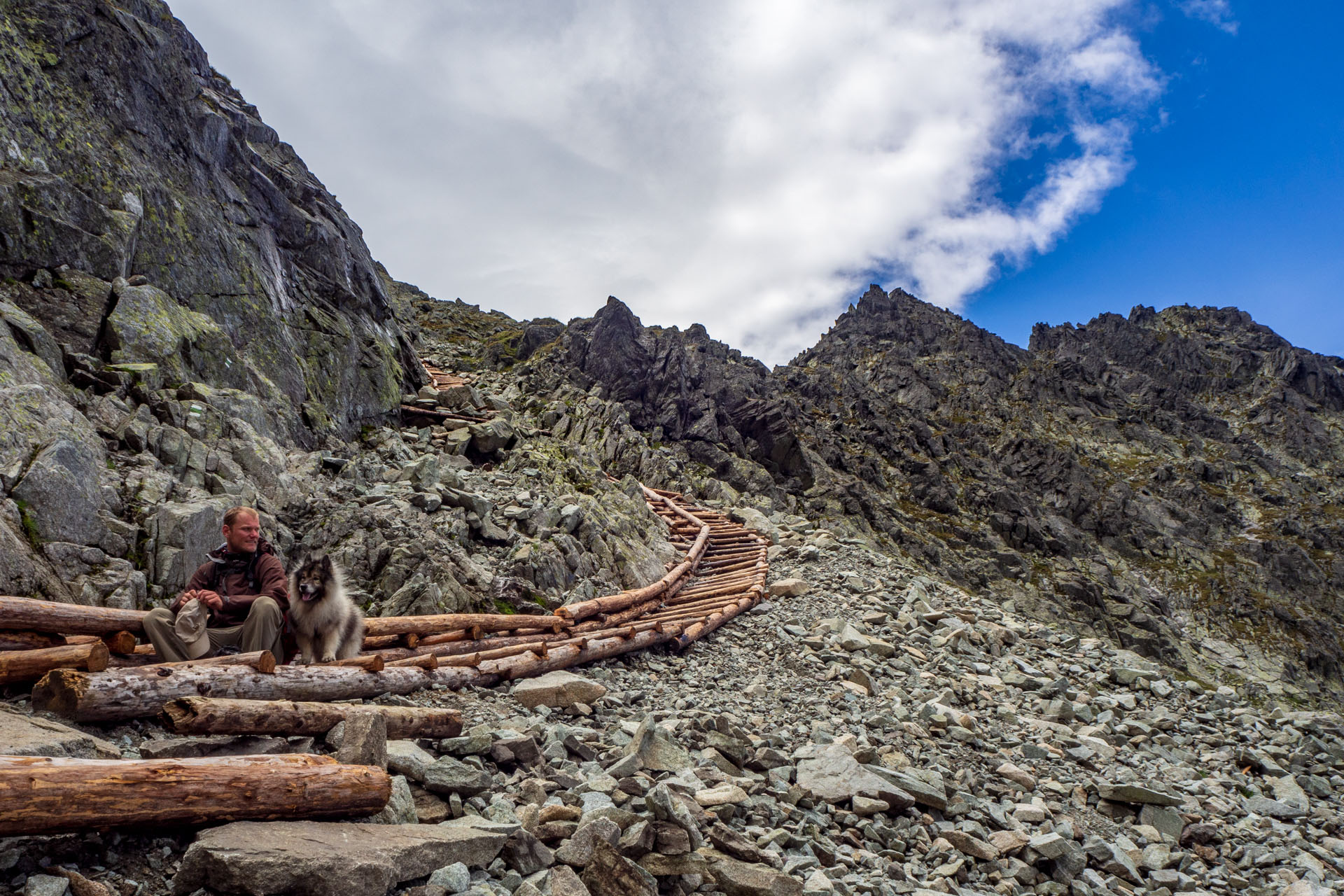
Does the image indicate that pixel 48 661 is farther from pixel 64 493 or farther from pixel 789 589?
pixel 789 589

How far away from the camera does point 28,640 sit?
5703 millimetres

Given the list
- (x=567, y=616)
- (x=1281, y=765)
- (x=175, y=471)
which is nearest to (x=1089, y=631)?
(x=1281, y=765)

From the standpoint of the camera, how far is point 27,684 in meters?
5.25

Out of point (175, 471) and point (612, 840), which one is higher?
point (175, 471)

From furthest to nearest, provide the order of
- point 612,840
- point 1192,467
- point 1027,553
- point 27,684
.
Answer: point 1192,467 → point 1027,553 → point 27,684 → point 612,840

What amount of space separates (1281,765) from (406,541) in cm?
1526

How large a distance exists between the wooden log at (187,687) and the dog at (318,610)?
0.45 metres

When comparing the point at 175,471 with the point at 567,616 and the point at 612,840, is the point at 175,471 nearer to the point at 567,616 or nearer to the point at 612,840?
the point at 567,616

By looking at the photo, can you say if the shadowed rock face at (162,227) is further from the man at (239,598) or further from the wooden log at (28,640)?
the wooden log at (28,640)

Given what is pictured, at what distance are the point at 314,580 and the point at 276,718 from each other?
2.11 meters

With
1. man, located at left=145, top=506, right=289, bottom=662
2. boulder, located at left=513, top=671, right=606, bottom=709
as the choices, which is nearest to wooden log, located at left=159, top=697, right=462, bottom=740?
man, located at left=145, top=506, right=289, bottom=662

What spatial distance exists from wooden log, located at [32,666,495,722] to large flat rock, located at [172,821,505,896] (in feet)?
6.68

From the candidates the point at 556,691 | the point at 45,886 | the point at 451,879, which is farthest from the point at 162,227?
the point at 451,879

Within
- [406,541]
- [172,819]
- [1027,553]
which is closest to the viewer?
[172,819]
